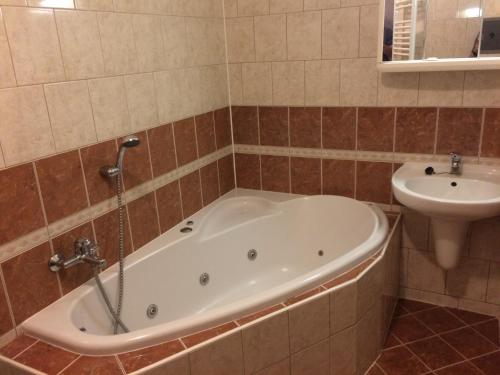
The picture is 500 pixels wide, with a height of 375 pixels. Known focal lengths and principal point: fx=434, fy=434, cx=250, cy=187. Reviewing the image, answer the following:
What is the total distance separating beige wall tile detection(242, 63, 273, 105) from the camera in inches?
100.0

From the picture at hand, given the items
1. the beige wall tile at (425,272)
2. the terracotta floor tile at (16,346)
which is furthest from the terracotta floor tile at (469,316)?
the terracotta floor tile at (16,346)

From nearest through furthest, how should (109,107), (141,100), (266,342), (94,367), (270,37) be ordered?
(94,367), (266,342), (109,107), (141,100), (270,37)

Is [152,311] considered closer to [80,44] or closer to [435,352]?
[80,44]

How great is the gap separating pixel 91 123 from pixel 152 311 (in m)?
0.89

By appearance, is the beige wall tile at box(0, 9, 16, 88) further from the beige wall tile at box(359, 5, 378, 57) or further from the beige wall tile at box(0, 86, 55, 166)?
the beige wall tile at box(359, 5, 378, 57)

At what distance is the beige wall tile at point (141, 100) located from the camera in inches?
76.2

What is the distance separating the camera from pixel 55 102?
5.24 ft

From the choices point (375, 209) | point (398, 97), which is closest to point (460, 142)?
point (398, 97)

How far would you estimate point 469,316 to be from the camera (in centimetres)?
237

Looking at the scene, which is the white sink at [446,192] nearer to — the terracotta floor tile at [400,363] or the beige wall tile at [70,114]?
the terracotta floor tile at [400,363]

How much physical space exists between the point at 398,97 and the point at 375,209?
605 mm

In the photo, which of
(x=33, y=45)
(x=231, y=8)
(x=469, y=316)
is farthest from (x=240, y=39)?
(x=469, y=316)

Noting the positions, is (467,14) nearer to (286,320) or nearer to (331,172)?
(331,172)

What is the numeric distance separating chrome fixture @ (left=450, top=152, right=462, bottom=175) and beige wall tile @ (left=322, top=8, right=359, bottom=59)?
2.37 feet
